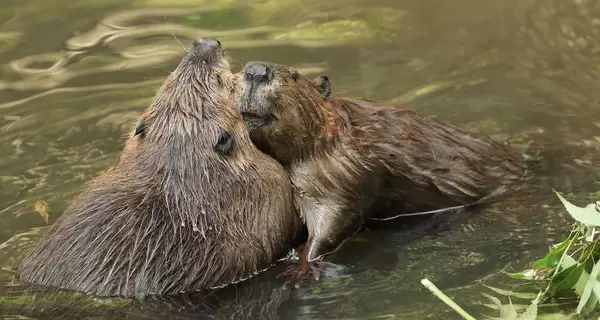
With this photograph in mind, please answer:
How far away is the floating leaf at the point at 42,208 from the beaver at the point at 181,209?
0.79 m

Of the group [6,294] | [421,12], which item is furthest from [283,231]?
[421,12]

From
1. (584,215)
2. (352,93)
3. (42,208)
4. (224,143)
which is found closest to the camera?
(584,215)

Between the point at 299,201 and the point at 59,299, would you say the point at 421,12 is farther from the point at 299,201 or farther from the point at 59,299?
the point at 59,299

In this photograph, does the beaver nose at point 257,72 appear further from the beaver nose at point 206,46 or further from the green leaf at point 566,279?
the green leaf at point 566,279

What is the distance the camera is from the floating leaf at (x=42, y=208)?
4934 mm

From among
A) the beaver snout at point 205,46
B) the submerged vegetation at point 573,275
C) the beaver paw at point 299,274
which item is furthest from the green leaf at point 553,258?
the beaver snout at point 205,46

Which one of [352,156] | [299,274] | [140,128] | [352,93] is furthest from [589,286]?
[352,93]

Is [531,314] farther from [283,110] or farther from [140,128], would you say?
[140,128]

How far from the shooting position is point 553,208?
15.9 ft

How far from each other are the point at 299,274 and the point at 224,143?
0.64m

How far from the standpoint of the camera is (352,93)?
6.25 meters

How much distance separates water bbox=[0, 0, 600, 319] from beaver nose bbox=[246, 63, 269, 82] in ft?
2.67

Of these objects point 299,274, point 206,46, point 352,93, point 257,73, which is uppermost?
point 206,46

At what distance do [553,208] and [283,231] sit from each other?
1353 millimetres
